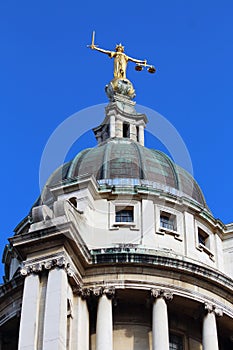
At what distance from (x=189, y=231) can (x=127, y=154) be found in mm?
5964

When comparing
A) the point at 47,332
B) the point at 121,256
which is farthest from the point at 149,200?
the point at 47,332

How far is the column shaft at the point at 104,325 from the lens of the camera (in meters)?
44.8

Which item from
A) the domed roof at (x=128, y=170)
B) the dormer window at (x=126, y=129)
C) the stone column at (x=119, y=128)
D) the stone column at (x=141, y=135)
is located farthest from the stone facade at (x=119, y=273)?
the dormer window at (x=126, y=129)

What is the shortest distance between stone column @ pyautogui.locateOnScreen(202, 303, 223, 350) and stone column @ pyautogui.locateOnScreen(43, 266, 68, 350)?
7.60m

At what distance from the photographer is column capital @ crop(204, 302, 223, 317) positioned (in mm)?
47375

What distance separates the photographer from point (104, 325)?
45.4 m

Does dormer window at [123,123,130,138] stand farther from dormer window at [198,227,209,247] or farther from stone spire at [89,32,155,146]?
dormer window at [198,227,209,247]

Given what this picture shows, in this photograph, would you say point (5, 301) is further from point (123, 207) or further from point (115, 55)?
point (115, 55)

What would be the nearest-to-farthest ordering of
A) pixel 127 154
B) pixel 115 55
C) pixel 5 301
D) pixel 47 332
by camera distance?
pixel 47 332
pixel 5 301
pixel 127 154
pixel 115 55

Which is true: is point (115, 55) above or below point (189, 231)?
above

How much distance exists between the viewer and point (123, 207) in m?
51.3

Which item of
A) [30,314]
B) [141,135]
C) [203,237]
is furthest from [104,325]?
[141,135]

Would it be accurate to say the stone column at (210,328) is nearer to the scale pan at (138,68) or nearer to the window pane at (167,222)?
the window pane at (167,222)

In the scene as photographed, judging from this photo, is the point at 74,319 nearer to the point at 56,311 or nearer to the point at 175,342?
the point at 56,311
